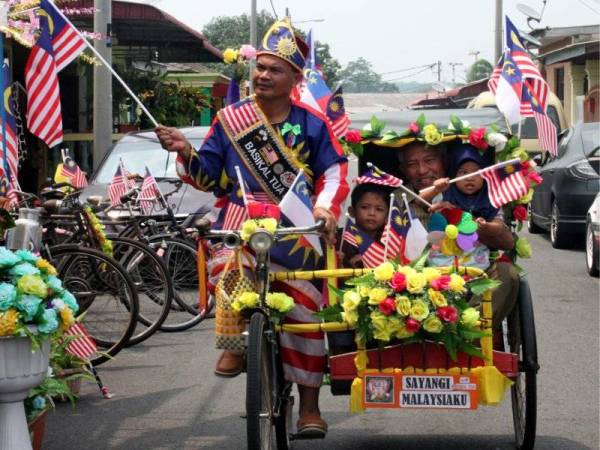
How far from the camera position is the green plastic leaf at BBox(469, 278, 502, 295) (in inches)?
229

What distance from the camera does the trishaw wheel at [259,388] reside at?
5309mm

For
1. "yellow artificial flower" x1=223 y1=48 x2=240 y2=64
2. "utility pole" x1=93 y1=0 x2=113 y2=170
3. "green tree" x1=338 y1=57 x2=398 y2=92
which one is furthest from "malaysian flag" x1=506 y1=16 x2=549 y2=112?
"green tree" x1=338 y1=57 x2=398 y2=92

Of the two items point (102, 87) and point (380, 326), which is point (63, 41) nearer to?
point (380, 326)

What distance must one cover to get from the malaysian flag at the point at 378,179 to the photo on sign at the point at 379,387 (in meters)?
0.99

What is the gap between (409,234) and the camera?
20.2ft

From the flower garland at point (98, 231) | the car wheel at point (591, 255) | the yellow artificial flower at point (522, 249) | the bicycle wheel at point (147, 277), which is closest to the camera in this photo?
the yellow artificial flower at point (522, 249)

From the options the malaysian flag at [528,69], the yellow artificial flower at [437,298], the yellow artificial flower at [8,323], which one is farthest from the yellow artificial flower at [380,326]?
the malaysian flag at [528,69]

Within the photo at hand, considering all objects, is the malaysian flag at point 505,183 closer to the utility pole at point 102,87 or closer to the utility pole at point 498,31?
the utility pole at point 102,87

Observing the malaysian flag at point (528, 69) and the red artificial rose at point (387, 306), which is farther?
the malaysian flag at point (528, 69)

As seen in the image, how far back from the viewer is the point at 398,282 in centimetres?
583

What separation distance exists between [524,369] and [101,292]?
3989mm

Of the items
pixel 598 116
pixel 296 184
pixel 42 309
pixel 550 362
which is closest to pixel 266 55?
pixel 296 184

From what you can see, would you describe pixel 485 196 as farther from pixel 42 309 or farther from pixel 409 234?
pixel 42 309

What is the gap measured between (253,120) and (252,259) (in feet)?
2.99
